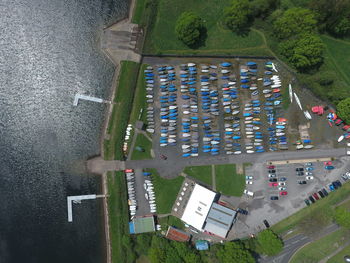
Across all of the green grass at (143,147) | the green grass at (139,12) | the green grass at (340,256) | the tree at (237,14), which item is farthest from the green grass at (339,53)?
the green grass at (143,147)

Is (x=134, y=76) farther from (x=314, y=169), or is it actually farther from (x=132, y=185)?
(x=314, y=169)

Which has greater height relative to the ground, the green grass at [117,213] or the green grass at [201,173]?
the green grass at [201,173]

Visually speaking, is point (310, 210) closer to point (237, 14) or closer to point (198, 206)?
point (198, 206)

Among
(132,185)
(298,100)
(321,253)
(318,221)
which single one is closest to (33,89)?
(132,185)

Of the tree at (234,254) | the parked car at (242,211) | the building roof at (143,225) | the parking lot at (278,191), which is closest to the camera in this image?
the tree at (234,254)

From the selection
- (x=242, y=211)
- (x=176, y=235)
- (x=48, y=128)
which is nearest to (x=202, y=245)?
(x=176, y=235)

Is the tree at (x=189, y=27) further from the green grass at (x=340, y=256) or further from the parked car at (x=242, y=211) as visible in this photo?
the green grass at (x=340, y=256)
